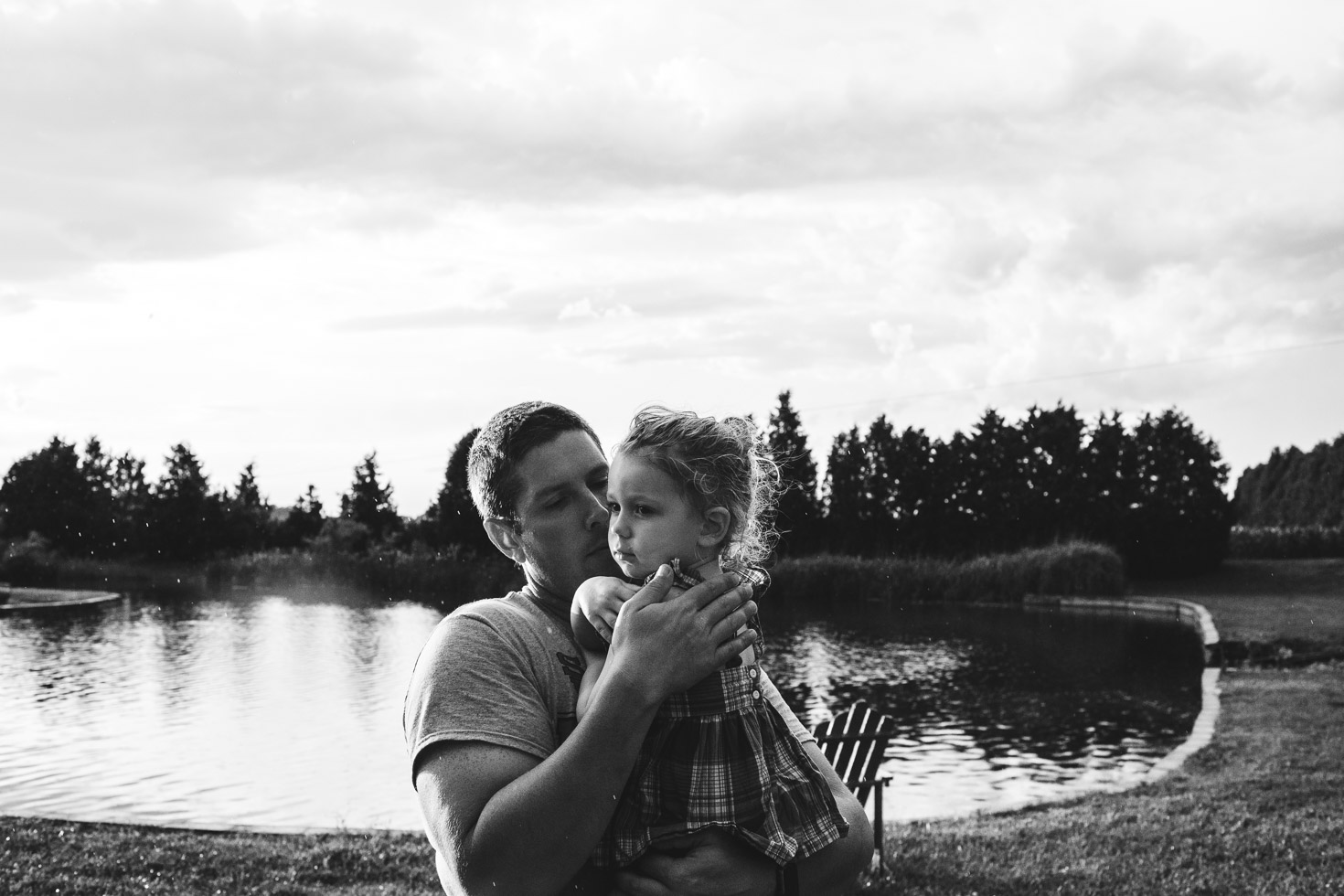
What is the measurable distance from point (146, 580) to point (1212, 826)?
4502cm

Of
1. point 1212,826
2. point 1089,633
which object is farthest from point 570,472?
point 1089,633

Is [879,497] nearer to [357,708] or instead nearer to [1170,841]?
[357,708]

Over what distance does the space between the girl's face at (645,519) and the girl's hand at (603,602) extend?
0.48 ft

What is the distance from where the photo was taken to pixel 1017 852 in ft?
24.9

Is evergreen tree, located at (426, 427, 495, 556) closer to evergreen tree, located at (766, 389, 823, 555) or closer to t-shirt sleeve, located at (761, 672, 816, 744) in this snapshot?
evergreen tree, located at (766, 389, 823, 555)

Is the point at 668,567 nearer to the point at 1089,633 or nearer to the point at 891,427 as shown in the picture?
the point at 1089,633

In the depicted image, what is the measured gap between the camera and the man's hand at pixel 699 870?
2.17 m

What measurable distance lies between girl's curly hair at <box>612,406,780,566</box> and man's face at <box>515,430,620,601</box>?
0.12 metres

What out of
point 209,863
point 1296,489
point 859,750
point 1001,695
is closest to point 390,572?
point 1001,695

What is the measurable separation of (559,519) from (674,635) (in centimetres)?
56

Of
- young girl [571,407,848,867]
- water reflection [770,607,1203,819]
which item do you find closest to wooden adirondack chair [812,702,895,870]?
water reflection [770,607,1203,819]

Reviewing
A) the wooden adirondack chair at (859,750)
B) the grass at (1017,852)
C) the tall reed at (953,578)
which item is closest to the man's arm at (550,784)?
the grass at (1017,852)

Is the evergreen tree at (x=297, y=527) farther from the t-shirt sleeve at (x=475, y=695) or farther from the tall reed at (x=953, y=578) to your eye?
the t-shirt sleeve at (x=475, y=695)

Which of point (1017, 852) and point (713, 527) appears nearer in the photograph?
point (713, 527)
